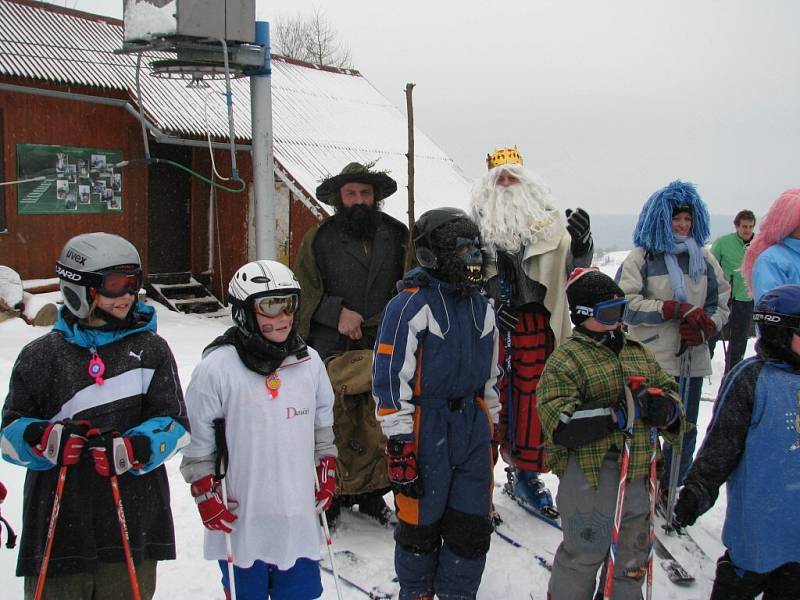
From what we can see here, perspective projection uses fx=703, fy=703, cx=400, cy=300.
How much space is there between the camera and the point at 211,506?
259 centimetres

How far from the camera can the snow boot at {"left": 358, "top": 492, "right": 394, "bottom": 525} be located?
4.23 m

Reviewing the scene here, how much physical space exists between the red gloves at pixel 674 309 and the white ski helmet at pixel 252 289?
2.32 meters

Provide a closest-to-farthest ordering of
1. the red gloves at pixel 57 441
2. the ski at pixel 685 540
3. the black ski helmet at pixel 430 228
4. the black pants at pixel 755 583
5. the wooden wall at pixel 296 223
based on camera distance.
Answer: the red gloves at pixel 57 441, the black pants at pixel 755 583, the black ski helmet at pixel 430 228, the ski at pixel 685 540, the wooden wall at pixel 296 223

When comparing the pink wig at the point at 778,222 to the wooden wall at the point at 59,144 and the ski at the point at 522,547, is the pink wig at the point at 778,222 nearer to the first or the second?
the ski at the point at 522,547

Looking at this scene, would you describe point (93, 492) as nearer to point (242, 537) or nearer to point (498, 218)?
point (242, 537)

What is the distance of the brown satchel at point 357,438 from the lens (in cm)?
408

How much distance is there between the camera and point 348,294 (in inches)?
163

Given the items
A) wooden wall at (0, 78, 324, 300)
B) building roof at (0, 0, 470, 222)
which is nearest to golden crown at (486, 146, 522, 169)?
building roof at (0, 0, 470, 222)

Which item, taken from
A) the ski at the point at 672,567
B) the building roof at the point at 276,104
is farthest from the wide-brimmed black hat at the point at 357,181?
the building roof at the point at 276,104

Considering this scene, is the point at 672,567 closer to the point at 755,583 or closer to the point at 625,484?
the point at 755,583

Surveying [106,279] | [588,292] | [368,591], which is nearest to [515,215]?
[588,292]

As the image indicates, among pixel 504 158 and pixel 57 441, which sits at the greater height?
pixel 504 158

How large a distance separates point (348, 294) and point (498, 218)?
0.98 metres

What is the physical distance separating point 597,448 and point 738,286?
5777 mm
